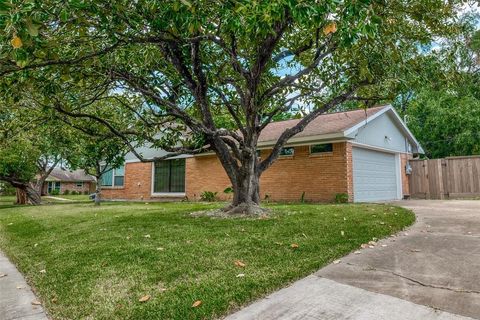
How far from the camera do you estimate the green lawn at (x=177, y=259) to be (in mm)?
3060

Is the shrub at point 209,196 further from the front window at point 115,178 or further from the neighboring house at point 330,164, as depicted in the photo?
the front window at point 115,178

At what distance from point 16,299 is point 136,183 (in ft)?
56.6

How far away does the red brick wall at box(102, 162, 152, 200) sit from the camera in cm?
1972

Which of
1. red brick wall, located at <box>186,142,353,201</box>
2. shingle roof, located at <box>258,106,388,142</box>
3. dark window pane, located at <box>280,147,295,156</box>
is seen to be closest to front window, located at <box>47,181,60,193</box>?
red brick wall, located at <box>186,142,353,201</box>

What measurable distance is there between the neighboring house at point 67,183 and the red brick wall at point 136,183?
26853mm

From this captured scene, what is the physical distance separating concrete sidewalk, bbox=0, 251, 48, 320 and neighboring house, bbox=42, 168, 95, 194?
144 ft

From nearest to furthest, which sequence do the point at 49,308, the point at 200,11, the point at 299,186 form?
1. the point at 49,308
2. the point at 200,11
3. the point at 299,186

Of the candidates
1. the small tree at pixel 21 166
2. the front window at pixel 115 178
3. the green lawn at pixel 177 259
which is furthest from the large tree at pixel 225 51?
the front window at pixel 115 178

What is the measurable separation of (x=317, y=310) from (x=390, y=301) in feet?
2.32

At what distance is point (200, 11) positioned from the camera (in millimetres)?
4551

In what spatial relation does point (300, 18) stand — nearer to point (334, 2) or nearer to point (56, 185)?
point (334, 2)

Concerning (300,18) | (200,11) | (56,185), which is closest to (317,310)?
(300,18)

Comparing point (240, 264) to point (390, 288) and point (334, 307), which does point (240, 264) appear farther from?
point (390, 288)

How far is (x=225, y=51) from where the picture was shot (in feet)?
24.9
